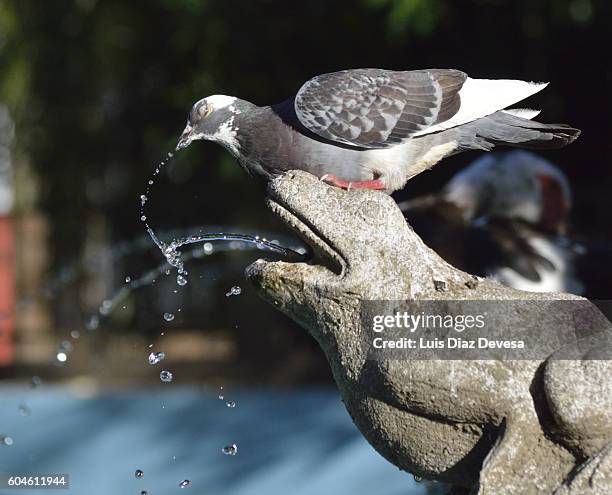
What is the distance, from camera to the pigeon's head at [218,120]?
264 centimetres

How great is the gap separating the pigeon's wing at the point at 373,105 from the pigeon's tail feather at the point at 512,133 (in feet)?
0.29

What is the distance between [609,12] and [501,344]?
4063mm

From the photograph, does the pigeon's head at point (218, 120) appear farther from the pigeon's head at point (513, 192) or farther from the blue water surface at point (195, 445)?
the pigeon's head at point (513, 192)

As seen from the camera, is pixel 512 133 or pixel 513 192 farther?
pixel 513 192

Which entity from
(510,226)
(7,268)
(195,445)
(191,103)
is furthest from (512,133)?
(7,268)

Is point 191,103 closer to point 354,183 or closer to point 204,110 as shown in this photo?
point 204,110

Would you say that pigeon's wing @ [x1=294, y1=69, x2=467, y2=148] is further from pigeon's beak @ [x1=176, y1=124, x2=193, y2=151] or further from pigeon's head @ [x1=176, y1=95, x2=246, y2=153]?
pigeon's beak @ [x1=176, y1=124, x2=193, y2=151]

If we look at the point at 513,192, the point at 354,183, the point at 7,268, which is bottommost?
the point at 7,268

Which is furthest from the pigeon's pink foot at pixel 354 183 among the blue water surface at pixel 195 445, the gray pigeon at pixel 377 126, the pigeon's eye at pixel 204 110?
the blue water surface at pixel 195 445

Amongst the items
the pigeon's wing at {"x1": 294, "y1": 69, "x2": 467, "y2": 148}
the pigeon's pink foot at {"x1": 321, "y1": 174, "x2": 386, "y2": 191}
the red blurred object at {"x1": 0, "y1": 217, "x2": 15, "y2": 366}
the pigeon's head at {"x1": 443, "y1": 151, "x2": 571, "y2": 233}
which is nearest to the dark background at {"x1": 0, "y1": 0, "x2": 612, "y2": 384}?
the red blurred object at {"x1": 0, "y1": 217, "x2": 15, "y2": 366}

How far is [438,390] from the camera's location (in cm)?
Result: 195

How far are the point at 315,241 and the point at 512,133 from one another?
2.59 ft

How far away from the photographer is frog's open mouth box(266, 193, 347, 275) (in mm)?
2047

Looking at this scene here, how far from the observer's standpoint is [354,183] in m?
2.50
